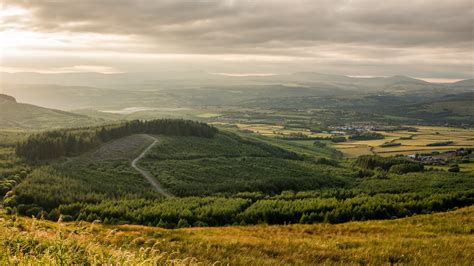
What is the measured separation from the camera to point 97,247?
11.5 meters

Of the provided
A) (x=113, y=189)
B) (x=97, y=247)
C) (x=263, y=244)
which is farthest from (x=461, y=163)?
(x=97, y=247)

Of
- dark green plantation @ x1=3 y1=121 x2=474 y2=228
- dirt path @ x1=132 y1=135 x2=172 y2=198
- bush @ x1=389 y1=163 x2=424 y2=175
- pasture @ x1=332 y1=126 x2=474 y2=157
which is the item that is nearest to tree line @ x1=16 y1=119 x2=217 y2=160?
dark green plantation @ x1=3 y1=121 x2=474 y2=228

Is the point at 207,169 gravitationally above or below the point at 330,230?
below

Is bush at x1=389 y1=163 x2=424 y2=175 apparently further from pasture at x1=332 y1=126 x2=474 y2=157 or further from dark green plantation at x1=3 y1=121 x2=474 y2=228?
pasture at x1=332 y1=126 x2=474 y2=157

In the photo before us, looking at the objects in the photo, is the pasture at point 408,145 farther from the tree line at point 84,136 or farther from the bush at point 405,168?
the tree line at point 84,136

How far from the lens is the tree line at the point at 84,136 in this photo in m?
82.6

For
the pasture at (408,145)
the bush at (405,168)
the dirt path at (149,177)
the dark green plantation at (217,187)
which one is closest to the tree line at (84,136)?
the dark green plantation at (217,187)

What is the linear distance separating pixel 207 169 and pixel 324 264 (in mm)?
75589

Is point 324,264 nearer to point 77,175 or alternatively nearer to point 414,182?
point 77,175

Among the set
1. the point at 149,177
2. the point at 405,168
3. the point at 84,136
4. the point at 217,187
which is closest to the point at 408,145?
the point at 405,168

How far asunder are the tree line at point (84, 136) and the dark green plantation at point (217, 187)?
2833mm

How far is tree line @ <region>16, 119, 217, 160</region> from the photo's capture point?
8256 centimetres

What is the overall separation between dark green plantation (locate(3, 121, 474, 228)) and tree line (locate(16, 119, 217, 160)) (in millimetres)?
2833

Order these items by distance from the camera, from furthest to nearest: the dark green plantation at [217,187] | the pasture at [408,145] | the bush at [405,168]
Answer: the pasture at [408,145], the bush at [405,168], the dark green plantation at [217,187]
